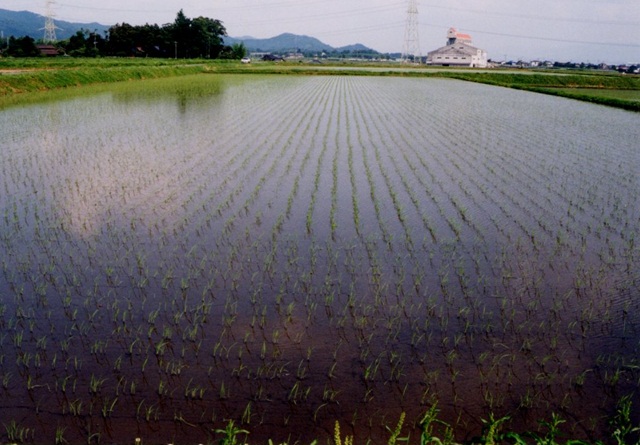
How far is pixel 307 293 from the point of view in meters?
5.81

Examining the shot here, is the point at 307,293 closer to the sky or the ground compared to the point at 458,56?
closer to the ground

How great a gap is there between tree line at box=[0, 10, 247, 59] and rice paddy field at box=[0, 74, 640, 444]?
5732 centimetres

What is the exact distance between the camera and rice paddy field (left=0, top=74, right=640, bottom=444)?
13.2 ft

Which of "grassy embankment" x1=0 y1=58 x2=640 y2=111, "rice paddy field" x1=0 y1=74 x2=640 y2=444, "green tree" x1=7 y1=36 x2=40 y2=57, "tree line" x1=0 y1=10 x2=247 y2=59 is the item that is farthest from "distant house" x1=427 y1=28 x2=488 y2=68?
"rice paddy field" x1=0 y1=74 x2=640 y2=444

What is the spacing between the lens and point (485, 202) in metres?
9.40

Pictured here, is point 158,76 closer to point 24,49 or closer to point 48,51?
point 24,49

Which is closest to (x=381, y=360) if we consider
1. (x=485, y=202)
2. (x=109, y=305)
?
(x=109, y=305)

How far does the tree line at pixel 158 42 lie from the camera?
63.3 meters

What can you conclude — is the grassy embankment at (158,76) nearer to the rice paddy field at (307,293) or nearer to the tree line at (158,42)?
the rice paddy field at (307,293)

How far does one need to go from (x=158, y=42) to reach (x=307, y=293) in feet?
229

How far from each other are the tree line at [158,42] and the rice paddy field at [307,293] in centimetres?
5732

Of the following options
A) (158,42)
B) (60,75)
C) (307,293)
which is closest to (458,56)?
(158,42)

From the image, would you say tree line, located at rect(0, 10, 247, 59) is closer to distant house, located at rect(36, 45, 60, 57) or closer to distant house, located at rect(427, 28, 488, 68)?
distant house, located at rect(36, 45, 60, 57)

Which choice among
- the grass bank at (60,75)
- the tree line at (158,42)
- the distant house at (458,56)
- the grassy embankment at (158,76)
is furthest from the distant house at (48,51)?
the distant house at (458,56)
